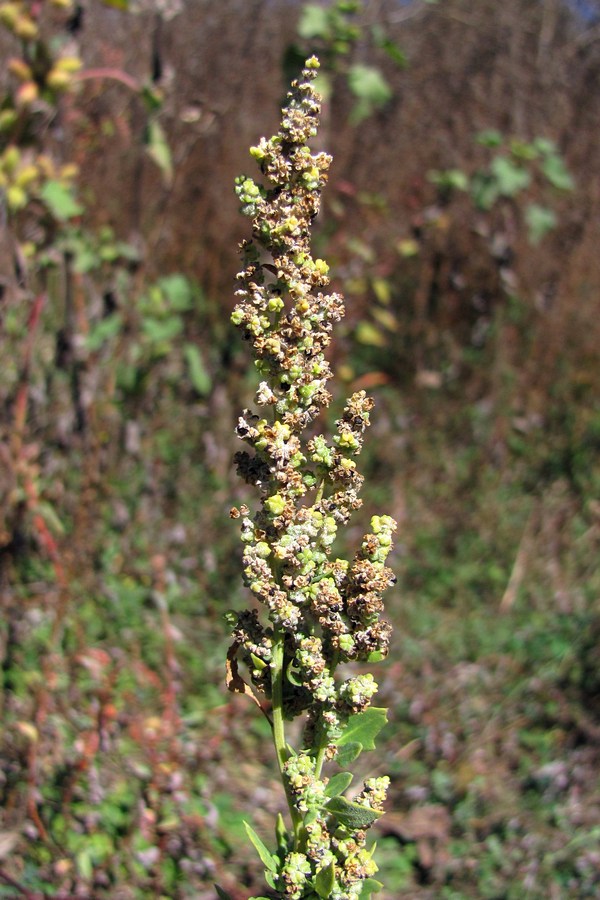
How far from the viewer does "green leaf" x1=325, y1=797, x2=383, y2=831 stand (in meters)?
1.05

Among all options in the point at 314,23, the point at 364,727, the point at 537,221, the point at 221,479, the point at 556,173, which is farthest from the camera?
the point at 537,221

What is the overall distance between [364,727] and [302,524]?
31 cm

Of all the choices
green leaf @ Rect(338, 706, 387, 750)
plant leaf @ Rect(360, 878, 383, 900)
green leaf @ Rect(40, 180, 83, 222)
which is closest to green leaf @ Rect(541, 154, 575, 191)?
green leaf @ Rect(40, 180, 83, 222)

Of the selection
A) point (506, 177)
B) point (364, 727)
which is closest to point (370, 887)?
point (364, 727)

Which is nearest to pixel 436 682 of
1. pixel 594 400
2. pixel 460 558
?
pixel 460 558

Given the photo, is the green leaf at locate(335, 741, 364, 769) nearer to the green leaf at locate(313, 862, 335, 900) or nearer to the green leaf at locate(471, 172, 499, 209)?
the green leaf at locate(313, 862, 335, 900)

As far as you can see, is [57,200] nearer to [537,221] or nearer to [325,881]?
[325,881]

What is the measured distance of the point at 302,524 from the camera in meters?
1.08

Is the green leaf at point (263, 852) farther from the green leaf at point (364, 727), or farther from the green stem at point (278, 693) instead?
the green leaf at point (364, 727)

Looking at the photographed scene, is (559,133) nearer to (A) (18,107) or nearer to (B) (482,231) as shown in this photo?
(B) (482,231)

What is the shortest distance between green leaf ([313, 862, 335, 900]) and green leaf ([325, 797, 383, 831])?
53 mm

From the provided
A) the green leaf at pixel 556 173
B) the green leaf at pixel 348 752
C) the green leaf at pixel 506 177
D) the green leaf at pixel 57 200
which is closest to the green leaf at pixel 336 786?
the green leaf at pixel 348 752

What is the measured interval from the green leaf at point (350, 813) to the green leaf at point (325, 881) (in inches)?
2.1

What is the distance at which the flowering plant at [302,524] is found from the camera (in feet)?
3.48
